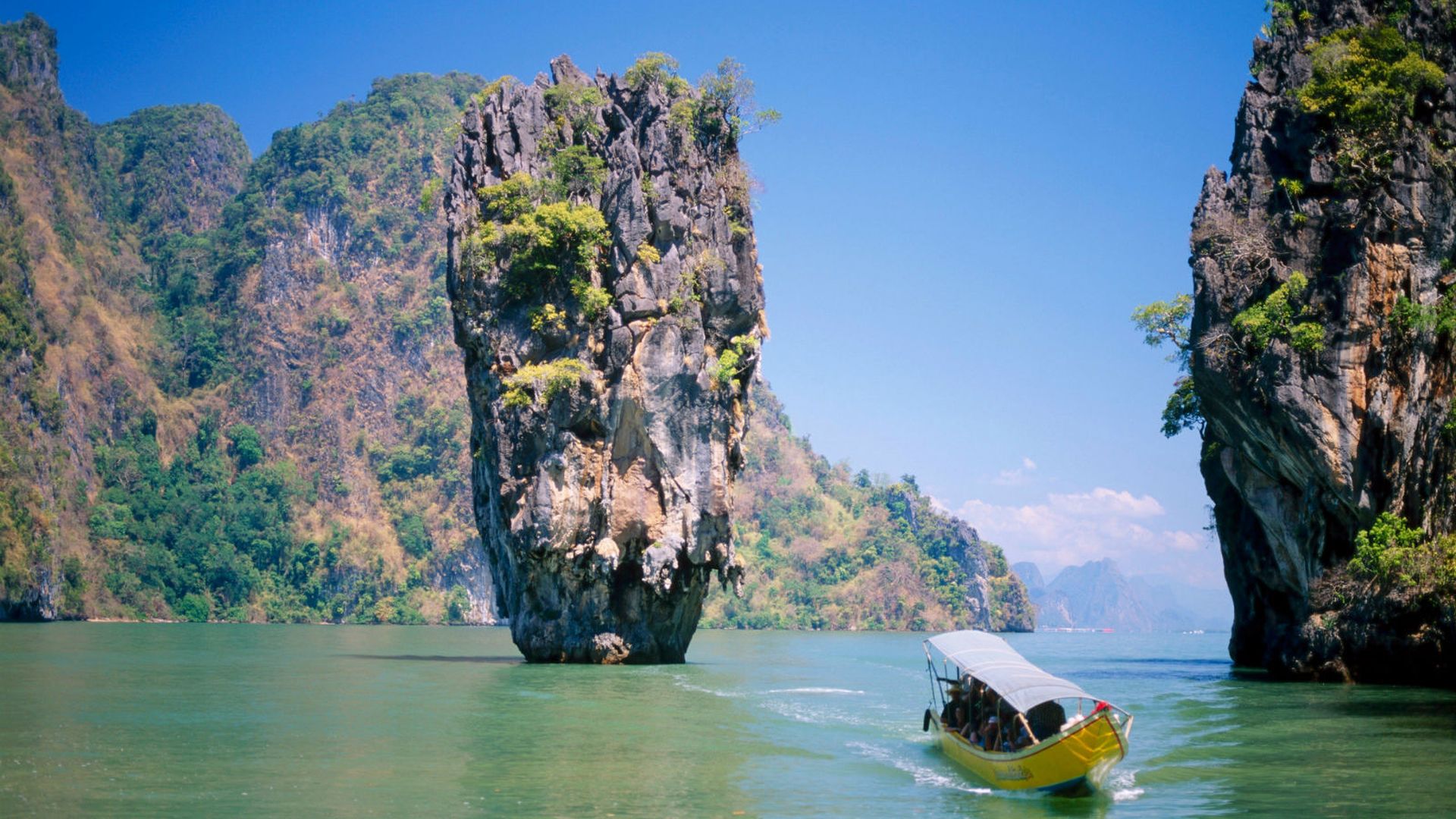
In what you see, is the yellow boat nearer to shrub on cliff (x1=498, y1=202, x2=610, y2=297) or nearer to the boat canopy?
the boat canopy

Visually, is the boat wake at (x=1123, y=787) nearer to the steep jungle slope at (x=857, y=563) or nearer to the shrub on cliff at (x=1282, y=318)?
the shrub on cliff at (x=1282, y=318)

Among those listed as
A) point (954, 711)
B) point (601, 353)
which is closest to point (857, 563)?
point (601, 353)

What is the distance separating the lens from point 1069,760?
50.8 feet

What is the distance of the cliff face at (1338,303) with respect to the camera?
27.2 meters

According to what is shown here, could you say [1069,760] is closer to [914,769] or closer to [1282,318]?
[914,769]

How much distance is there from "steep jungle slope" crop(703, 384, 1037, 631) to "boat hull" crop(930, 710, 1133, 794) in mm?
93222

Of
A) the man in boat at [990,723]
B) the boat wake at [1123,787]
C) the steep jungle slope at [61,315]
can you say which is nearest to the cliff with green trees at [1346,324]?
the boat wake at [1123,787]

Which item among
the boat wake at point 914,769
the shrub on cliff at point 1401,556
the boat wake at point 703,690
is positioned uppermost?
the shrub on cliff at point 1401,556

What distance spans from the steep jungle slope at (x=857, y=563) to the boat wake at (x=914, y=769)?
3481 inches

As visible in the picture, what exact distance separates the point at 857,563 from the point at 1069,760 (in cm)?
10363

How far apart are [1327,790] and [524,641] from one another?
82.9 ft

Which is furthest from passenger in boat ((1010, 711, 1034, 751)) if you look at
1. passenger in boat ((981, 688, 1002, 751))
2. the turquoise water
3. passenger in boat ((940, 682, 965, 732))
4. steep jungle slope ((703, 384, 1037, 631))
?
steep jungle slope ((703, 384, 1037, 631))

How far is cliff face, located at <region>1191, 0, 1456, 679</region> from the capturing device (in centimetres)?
2723

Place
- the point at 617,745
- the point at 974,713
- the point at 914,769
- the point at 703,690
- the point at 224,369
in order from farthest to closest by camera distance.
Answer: the point at 224,369, the point at 703,690, the point at 617,745, the point at 914,769, the point at 974,713
